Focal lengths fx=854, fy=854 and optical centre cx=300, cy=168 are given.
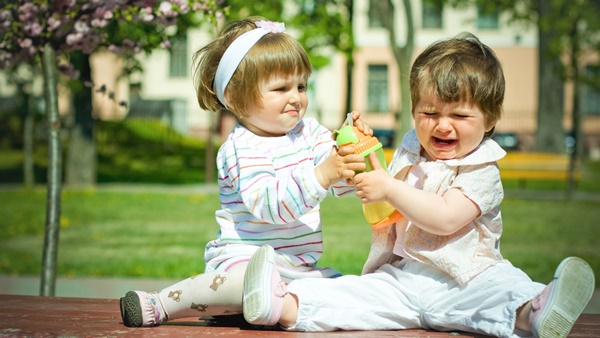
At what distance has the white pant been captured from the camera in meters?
2.68

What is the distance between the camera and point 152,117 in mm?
27172

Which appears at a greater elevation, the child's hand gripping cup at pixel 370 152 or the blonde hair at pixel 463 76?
the blonde hair at pixel 463 76

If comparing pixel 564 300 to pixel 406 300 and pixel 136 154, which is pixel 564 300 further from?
pixel 136 154

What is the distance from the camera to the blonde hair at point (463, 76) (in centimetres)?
275

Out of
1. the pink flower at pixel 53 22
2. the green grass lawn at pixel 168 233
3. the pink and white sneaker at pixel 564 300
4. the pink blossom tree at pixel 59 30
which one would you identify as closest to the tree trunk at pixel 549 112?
the green grass lawn at pixel 168 233

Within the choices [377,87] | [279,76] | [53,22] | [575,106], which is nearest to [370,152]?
[279,76]

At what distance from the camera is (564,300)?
2424mm

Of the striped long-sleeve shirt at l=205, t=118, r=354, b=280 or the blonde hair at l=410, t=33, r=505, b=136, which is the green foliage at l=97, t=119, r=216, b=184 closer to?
the striped long-sleeve shirt at l=205, t=118, r=354, b=280

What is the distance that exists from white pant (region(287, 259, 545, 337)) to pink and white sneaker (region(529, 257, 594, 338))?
183 millimetres

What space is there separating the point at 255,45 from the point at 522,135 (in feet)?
86.2

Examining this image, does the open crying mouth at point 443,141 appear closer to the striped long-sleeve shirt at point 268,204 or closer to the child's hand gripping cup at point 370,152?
the child's hand gripping cup at point 370,152

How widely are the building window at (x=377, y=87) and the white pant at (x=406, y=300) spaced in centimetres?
2876

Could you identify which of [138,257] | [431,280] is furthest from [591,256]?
[431,280]

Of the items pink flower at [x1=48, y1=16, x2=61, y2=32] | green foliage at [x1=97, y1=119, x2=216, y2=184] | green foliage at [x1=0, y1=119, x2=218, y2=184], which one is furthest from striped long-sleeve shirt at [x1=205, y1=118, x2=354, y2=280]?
green foliage at [x1=97, y1=119, x2=216, y2=184]
